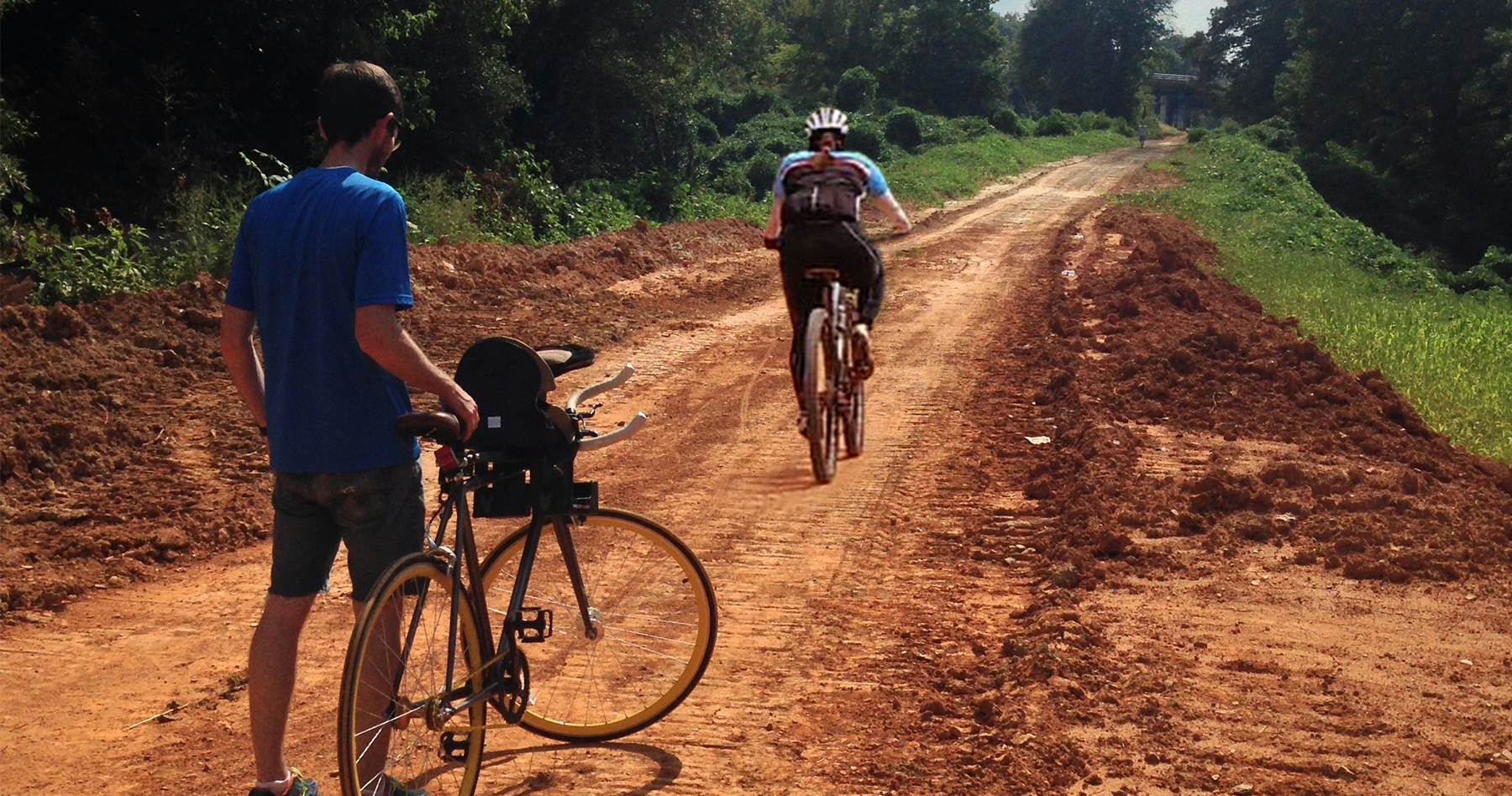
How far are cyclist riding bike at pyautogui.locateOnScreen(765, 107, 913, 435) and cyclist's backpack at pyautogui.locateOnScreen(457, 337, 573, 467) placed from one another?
3628mm

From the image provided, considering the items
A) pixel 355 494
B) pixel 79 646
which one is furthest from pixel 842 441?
pixel 79 646

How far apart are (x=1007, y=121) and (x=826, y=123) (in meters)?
3.36

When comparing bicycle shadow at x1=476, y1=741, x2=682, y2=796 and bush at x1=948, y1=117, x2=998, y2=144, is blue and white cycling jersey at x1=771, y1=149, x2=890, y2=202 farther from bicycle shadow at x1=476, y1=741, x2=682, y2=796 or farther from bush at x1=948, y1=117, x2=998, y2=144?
bicycle shadow at x1=476, y1=741, x2=682, y2=796

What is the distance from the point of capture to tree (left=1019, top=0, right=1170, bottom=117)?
4.39m

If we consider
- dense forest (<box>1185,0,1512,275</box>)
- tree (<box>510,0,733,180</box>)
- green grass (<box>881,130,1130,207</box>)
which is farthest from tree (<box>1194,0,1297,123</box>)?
green grass (<box>881,130,1130,207</box>)

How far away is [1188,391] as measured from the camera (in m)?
13.1

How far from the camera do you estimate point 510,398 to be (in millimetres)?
5383

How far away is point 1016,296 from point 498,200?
8.32 meters

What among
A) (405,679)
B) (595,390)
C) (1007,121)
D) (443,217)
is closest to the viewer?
(1007,121)

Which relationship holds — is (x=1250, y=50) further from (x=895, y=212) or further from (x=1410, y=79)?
(x=895, y=212)

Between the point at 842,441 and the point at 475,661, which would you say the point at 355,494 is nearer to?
the point at 475,661

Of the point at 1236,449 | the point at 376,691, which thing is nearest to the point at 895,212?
the point at 376,691

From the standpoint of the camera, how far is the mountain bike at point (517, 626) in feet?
16.9

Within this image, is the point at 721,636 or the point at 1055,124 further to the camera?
the point at 721,636
